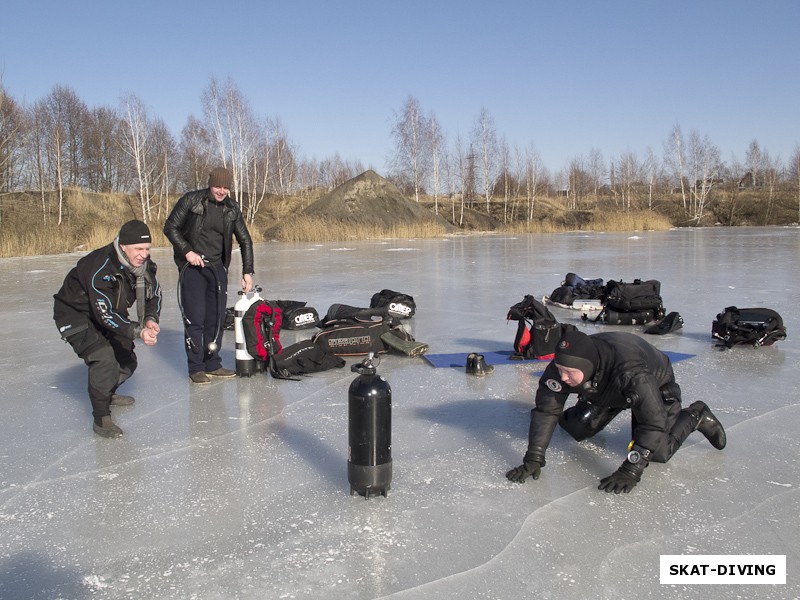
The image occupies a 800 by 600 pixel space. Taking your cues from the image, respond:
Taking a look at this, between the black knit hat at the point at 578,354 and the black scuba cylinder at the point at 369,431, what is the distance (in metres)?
0.87

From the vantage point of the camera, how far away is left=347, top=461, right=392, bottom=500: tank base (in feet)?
10.1

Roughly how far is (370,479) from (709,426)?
1.90 m

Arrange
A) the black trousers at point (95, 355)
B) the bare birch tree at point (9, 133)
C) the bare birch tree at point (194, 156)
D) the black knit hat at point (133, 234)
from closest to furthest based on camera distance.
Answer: the black knit hat at point (133, 234) < the black trousers at point (95, 355) < the bare birch tree at point (9, 133) < the bare birch tree at point (194, 156)

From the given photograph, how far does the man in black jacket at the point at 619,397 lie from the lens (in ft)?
10.7

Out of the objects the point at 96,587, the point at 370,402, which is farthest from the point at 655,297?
the point at 96,587

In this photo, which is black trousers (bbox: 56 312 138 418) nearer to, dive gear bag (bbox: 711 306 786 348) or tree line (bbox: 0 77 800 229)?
dive gear bag (bbox: 711 306 786 348)

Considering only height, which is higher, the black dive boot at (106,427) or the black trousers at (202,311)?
the black trousers at (202,311)

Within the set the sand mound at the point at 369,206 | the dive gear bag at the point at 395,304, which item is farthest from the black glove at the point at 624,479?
the sand mound at the point at 369,206

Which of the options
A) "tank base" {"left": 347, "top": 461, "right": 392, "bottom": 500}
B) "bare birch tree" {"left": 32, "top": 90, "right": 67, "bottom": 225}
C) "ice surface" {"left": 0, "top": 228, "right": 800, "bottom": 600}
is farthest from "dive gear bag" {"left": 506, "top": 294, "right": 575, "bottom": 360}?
"bare birch tree" {"left": 32, "top": 90, "right": 67, "bottom": 225}

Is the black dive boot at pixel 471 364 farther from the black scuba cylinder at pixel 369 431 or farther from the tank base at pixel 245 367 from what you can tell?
the black scuba cylinder at pixel 369 431

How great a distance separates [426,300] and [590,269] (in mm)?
A: 5894

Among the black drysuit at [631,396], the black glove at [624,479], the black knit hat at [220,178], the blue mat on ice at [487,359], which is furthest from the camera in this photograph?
the blue mat on ice at [487,359]

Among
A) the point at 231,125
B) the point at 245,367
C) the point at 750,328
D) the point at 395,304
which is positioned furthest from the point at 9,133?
the point at 750,328

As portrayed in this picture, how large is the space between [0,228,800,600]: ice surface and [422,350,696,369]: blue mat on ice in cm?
13
